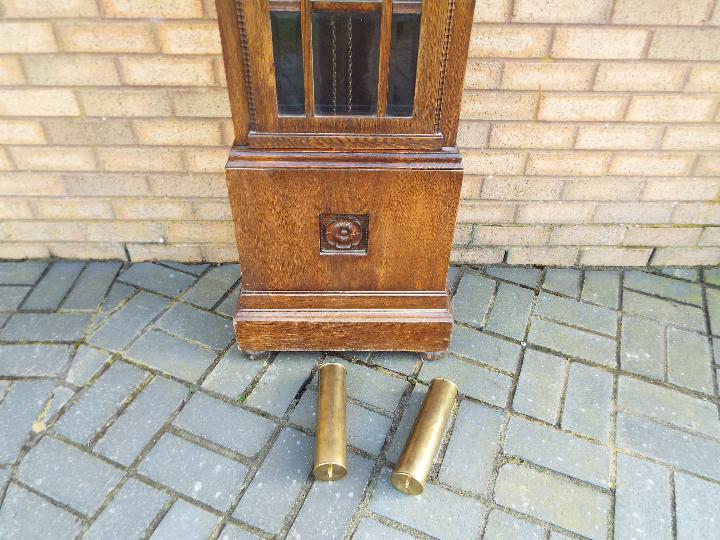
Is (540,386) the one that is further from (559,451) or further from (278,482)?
(278,482)

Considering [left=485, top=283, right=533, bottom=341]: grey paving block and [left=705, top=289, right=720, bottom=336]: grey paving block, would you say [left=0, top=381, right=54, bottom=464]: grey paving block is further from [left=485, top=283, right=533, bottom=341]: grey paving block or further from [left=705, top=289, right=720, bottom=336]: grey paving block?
[left=705, top=289, right=720, bottom=336]: grey paving block

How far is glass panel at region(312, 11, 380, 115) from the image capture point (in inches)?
57.8

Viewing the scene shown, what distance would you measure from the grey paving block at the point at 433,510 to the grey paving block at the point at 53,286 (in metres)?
1.58

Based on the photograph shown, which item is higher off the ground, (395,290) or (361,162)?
(361,162)

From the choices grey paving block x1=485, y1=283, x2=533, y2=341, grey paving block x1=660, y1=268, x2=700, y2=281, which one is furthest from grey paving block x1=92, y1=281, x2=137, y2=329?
grey paving block x1=660, y1=268, x2=700, y2=281

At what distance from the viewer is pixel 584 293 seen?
94.9 inches

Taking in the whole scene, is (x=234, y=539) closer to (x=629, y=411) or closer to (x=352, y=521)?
(x=352, y=521)

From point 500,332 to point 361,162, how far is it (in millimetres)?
976

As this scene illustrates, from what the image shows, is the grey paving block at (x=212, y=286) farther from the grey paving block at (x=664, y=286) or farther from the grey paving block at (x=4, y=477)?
the grey paving block at (x=664, y=286)

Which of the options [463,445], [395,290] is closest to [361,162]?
[395,290]

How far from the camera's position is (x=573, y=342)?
2162 millimetres

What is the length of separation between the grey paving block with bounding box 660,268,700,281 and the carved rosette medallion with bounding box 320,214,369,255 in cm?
159

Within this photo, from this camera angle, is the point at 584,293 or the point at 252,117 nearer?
the point at 252,117

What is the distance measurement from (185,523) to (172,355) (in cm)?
68
